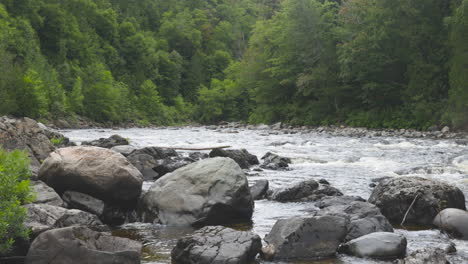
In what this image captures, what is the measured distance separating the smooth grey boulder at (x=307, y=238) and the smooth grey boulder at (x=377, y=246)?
196 mm

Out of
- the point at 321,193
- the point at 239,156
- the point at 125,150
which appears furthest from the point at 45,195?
the point at 239,156

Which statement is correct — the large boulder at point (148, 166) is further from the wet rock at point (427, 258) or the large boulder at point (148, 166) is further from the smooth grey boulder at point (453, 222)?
the wet rock at point (427, 258)

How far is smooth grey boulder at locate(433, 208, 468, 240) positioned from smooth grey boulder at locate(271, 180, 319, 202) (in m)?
2.91

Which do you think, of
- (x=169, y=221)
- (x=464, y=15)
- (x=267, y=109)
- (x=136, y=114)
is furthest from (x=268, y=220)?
(x=136, y=114)

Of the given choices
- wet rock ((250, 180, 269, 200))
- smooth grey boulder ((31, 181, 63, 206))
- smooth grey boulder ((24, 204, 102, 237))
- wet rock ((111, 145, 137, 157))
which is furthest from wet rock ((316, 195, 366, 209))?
wet rock ((111, 145, 137, 157))

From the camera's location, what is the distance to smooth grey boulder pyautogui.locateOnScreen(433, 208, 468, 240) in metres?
6.64

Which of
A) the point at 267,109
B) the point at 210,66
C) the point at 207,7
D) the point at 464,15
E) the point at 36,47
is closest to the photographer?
the point at 464,15

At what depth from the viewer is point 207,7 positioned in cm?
13312

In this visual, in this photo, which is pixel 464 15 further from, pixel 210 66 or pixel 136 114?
pixel 210 66

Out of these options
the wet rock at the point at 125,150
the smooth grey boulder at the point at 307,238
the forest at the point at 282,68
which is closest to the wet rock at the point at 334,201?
the smooth grey boulder at the point at 307,238

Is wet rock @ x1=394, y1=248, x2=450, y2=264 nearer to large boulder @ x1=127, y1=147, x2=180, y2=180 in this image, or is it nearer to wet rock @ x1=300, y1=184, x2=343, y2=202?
wet rock @ x1=300, y1=184, x2=343, y2=202

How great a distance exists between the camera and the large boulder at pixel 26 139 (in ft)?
34.7

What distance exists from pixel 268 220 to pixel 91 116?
5361cm

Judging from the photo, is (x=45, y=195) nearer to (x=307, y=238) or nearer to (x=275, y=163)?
(x=307, y=238)
